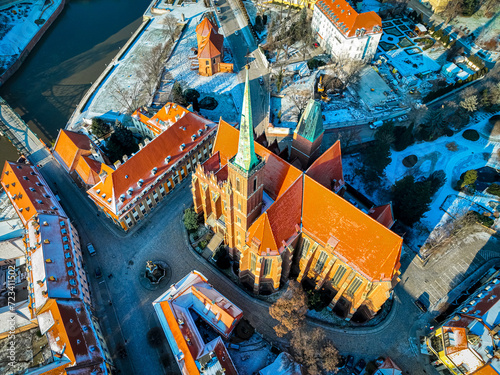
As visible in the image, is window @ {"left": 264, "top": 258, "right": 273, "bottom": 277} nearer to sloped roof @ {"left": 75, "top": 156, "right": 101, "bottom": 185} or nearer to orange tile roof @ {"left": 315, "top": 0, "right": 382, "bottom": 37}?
sloped roof @ {"left": 75, "top": 156, "right": 101, "bottom": 185}

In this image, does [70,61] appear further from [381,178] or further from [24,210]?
[381,178]

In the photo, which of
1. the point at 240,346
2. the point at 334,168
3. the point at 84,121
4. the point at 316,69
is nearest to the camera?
the point at 240,346

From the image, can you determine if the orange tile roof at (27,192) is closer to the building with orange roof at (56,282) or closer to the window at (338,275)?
the building with orange roof at (56,282)

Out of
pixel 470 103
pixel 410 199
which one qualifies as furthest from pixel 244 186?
pixel 470 103

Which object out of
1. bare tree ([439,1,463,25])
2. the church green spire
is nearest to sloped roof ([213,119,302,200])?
the church green spire

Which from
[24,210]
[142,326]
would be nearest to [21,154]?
[24,210]

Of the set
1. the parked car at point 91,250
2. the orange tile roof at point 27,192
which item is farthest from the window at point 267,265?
the orange tile roof at point 27,192
